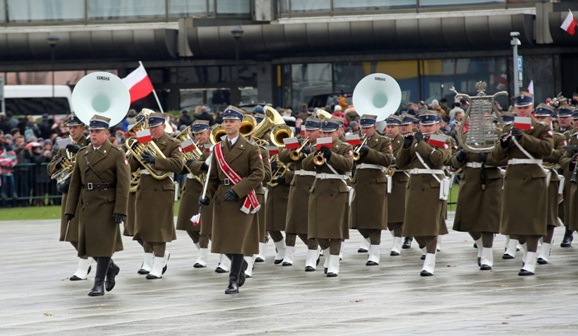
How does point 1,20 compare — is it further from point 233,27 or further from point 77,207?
point 77,207

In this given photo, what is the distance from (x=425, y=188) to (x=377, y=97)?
2.96m

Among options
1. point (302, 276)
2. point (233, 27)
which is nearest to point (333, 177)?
point (302, 276)

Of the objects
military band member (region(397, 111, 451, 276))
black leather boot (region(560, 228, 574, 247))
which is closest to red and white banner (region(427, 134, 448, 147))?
military band member (region(397, 111, 451, 276))

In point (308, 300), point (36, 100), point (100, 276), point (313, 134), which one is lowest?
point (308, 300)

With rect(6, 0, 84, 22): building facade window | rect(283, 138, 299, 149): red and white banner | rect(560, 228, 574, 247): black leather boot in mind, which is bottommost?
rect(560, 228, 574, 247): black leather boot

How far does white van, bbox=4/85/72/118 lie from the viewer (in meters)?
44.6

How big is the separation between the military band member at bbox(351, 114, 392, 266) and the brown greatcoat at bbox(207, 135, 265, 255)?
3.26 meters

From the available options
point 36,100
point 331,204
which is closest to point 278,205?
point 331,204

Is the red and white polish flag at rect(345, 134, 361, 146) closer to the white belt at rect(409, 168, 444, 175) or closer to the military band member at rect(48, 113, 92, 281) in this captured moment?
the white belt at rect(409, 168, 444, 175)

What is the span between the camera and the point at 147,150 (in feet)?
55.3

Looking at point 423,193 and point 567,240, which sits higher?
point 423,193

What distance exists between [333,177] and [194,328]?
4970 mm

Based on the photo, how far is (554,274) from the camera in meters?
16.0

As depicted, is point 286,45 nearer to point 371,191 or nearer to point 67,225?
point 371,191
